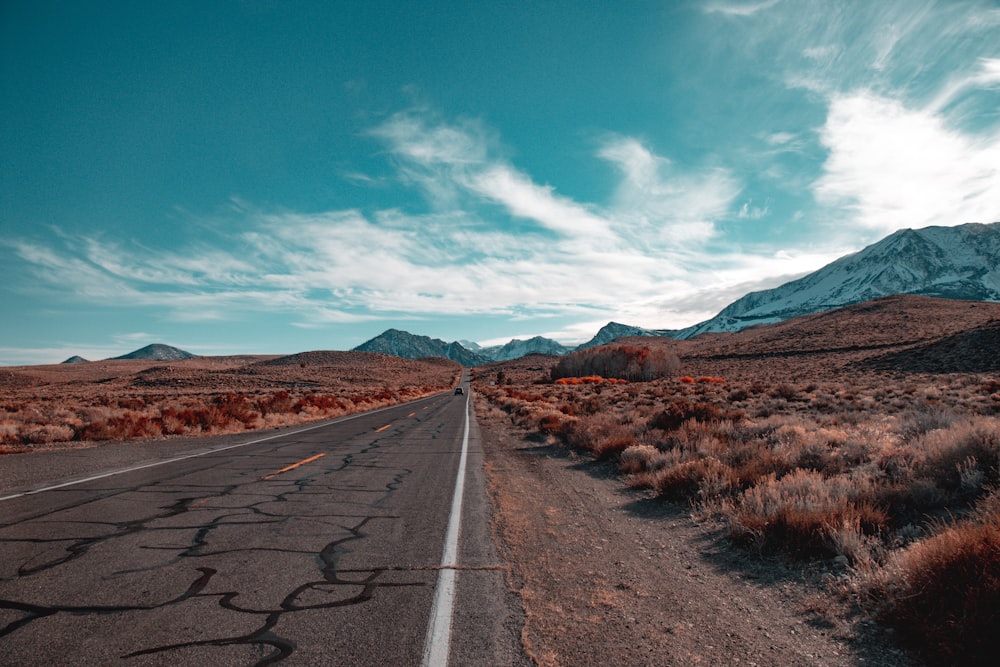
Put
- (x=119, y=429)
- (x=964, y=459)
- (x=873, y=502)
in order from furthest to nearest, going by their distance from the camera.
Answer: (x=119, y=429) < (x=964, y=459) < (x=873, y=502)

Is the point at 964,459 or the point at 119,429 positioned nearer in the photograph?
the point at 964,459

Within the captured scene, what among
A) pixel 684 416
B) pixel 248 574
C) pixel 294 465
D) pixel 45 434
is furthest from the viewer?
pixel 45 434

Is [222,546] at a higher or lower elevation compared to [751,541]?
higher

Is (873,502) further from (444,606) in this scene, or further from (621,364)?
(621,364)

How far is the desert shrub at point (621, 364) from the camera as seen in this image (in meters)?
95.9

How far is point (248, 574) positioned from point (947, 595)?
5.73 metres

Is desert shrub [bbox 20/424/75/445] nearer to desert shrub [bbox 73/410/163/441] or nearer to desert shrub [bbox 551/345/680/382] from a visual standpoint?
desert shrub [bbox 73/410/163/441]

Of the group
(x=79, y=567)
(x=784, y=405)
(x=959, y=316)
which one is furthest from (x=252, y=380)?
(x=959, y=316)

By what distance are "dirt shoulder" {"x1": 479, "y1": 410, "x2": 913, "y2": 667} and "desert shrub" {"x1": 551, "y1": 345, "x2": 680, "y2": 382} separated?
297 ft

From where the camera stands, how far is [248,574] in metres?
4.64

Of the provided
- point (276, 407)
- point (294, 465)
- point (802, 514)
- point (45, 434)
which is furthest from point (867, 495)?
point (276, 407)

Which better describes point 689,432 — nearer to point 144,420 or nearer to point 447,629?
point 447,629

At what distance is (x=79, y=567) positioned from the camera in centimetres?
467

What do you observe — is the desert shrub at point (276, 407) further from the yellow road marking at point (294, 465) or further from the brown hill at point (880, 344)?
the brown hill at point (880, 344)
